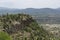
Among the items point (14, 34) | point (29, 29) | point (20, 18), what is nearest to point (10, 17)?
point (20, 18)

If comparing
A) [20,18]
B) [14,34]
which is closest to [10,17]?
[20,18]

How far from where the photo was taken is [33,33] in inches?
3565

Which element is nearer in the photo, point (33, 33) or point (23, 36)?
point (23, 36)

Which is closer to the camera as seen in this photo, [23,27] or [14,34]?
[14,34]

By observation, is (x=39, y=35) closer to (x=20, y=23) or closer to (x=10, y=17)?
(x=20, y=23)

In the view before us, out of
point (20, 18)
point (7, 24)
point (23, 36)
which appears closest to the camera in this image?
point (23, 36)

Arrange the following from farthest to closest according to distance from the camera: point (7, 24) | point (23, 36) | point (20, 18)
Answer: point (20, 18)
point (7, 24)
point (23, 36)

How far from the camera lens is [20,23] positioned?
94312 millimetres

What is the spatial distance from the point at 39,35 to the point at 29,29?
13.5 ft

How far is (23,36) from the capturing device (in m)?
83.5

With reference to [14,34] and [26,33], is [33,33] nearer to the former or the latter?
[26,33]

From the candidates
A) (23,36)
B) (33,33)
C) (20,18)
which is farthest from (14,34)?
(20,18)

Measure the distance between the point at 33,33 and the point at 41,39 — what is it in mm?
5349

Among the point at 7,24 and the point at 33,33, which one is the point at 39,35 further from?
the point at 7,24
